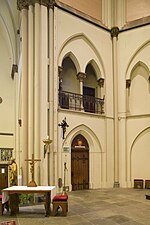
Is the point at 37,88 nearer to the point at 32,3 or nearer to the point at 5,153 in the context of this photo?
the point at 32,3

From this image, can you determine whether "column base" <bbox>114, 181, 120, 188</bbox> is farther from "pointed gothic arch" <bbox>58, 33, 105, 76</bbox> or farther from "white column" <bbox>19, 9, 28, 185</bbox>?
"pointed gothic arch" <bbox>58, 33, 105, 76</bbox>

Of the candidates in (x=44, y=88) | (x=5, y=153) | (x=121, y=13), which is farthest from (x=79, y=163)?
(x=121, y=13)

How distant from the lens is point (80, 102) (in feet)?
48.2

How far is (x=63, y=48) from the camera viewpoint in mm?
13898

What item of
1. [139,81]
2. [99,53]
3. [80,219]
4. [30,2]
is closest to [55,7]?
[30,2]

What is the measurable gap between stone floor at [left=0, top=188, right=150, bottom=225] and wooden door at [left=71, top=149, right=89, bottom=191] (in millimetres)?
2213

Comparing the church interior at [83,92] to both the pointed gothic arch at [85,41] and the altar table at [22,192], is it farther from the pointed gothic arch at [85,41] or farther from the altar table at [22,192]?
the altar table at [22,192]

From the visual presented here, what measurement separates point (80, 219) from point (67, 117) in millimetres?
5996

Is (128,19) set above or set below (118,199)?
above

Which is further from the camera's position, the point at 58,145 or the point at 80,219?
the point at 58,145

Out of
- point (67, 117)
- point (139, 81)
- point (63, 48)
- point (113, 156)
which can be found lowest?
point (113, 156)

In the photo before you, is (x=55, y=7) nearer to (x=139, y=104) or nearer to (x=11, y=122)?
(x=139, y=104)

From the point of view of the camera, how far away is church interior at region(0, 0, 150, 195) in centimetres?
1218

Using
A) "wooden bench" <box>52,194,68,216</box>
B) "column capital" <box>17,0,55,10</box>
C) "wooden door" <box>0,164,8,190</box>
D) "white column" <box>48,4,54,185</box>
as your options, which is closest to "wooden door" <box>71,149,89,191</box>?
"white column" <box>48,4,54,185</box>
